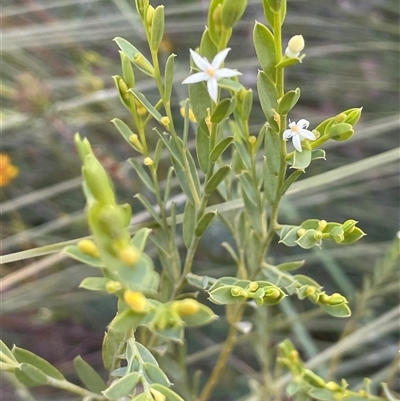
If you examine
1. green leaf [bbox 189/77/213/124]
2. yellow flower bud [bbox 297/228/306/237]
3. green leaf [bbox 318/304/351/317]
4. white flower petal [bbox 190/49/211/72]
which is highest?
white flower petal [bbox 190/49/211/72]

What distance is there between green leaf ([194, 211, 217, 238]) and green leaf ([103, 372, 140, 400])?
0.41ft

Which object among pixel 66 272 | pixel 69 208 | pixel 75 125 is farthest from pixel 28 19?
pixel 66 272

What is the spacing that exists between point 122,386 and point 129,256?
0.14m

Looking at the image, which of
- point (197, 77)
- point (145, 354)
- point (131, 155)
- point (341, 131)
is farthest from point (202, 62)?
point (131, 155)

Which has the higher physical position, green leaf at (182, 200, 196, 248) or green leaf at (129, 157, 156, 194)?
green leaf at (129, 157, 156, 194)

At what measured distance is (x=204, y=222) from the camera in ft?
1.29

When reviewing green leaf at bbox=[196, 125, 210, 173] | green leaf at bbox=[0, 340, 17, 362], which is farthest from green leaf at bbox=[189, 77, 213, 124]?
green leaf at bbox=[0, 340, 17, 362]

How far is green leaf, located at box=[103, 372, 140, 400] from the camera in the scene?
1.00 feet

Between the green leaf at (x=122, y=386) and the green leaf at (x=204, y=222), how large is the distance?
0.41ft

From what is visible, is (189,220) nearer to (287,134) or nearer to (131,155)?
(287,134)

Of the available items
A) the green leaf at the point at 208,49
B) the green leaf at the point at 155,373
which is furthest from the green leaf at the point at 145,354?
the green leaf at the point at 208,49

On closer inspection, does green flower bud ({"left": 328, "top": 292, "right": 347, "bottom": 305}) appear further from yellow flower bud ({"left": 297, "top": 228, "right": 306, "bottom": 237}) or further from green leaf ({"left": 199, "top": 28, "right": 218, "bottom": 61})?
green leaf ({"left": 199, "top": 28, "right": 218, "bottom": 61})

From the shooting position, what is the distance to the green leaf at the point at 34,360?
381mm

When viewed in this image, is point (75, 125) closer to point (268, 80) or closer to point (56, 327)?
point (56, 327)
